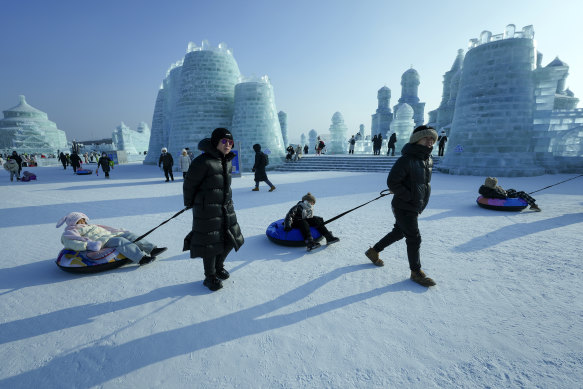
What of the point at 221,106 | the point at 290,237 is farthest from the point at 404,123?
the point at 290,237

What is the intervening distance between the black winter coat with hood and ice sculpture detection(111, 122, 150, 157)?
57292 mm

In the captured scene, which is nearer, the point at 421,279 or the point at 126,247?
the point at 421,279

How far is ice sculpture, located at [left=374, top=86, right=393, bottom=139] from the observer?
39.1 metres

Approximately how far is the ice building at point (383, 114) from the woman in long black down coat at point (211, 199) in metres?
40.1

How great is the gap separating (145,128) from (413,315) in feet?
246

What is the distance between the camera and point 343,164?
17.6m

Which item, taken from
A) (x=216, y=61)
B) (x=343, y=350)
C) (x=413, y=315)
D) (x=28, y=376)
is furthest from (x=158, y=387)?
(x=216, y=61)

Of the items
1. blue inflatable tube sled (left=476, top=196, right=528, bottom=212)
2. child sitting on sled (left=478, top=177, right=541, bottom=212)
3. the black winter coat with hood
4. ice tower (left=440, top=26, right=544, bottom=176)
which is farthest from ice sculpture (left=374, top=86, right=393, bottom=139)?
the black winter coat with hood

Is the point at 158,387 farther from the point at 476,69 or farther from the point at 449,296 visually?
the point at 476,69


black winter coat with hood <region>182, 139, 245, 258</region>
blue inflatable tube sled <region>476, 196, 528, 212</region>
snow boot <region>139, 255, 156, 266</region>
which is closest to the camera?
black winter coat with hood <region>182, 139, 245, 258</region>

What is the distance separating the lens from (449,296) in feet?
8.97

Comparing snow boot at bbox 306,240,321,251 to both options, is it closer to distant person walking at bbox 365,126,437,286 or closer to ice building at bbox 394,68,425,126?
distant person walking at bbox 365,126,437,286

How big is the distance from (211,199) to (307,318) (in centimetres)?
149

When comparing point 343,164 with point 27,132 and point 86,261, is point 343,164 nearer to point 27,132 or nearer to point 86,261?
point 86,261
